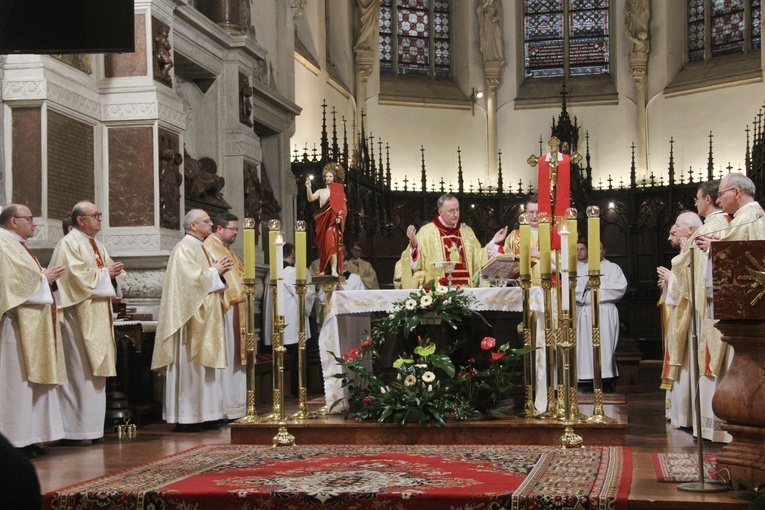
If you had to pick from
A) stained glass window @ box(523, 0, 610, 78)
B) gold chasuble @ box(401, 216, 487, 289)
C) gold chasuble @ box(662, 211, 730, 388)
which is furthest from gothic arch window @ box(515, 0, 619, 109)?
gold chasuble @ box(662, 211, 730, 388)

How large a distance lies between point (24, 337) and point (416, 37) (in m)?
15.3

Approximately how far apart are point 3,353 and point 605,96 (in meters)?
15.8

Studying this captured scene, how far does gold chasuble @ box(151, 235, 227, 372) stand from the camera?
886cm

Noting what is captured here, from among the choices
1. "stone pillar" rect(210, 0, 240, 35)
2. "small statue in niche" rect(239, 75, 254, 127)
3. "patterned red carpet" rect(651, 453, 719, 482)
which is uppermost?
"stone pillar" rect(210, 0, 240, 35)

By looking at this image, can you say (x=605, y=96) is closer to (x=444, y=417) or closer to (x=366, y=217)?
(x=366, y=217)

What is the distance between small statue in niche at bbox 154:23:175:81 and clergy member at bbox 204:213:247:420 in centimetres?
180

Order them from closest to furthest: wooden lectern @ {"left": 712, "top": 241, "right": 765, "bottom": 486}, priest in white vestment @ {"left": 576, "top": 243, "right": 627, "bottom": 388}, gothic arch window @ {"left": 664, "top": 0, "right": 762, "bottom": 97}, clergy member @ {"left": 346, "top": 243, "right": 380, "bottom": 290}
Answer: wooden lectern @ {"left": 712, "top": 241, "right": 765, "bottom": 486} → priest in white vestment @ {"left": 576, "top": 243, "right": 627, "bottom": 388} → clergy member @ {"left": 346, "top": 243, "right": 380, "bottom": 290} → gothic arch window @ {"left": 664, "top": 0, "right": 762, "bottom": 97}

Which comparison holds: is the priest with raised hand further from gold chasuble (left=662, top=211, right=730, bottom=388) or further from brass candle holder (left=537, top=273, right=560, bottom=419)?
gold chasuble (left=662, top=211, right=730, bottom=388)

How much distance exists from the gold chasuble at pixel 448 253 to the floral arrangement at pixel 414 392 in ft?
4.74

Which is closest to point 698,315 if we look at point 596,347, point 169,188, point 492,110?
point 596,347

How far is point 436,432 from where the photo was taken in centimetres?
723

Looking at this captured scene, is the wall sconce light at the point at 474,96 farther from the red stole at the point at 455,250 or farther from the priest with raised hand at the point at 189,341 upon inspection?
the priest with raised hand at the point at 189,341

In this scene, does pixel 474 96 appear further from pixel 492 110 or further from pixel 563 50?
pixel 563 50

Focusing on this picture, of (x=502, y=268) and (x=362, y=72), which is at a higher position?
(x=362, y=72)
